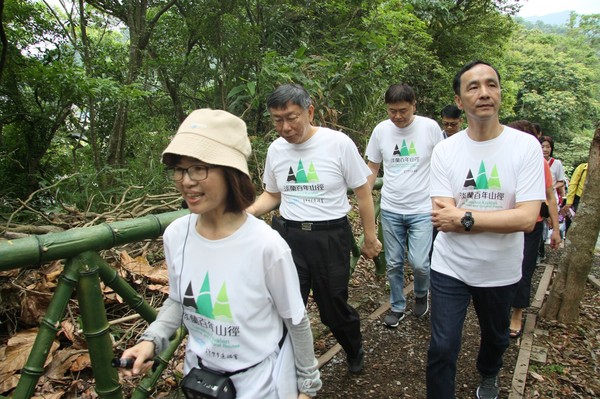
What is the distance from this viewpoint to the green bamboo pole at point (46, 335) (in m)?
1.55

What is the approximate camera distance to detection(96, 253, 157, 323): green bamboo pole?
1.77 m

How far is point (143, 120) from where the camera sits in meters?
6.32

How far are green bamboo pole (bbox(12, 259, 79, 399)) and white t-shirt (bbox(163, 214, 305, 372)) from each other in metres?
0.47

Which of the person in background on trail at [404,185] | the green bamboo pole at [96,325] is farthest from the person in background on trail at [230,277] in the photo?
the person in background on trail at [404,185]

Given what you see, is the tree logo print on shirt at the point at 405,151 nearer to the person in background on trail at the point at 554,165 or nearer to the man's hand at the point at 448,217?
the man's hand at the point at 448,217

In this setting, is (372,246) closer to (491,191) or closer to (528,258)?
(491,191)

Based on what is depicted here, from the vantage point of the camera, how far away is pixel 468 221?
207cm

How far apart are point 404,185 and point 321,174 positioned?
1216mm

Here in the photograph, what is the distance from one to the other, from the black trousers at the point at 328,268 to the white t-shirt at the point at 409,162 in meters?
1.03

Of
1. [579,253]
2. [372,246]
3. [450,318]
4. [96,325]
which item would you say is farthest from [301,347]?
[579,253]

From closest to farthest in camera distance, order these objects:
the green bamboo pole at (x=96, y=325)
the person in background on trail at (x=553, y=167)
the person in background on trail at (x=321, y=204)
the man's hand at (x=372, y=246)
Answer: the green bamboo pole at (x=96, y=325) → the person in background on trail at (x=321, y=204) → the man's hand at (x=372, y=246) → the person in background on trail at (x=553, y=167)

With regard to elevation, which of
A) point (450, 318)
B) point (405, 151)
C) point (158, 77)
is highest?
point (158, 77)

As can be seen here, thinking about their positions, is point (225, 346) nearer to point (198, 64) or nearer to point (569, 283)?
point (569, 283)

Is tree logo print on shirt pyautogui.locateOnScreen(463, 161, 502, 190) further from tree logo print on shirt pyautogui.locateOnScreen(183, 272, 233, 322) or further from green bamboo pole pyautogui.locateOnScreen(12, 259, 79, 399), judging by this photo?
green bamboo pole pyautogui.locateOnScreen(12, 259, 79, 399)
